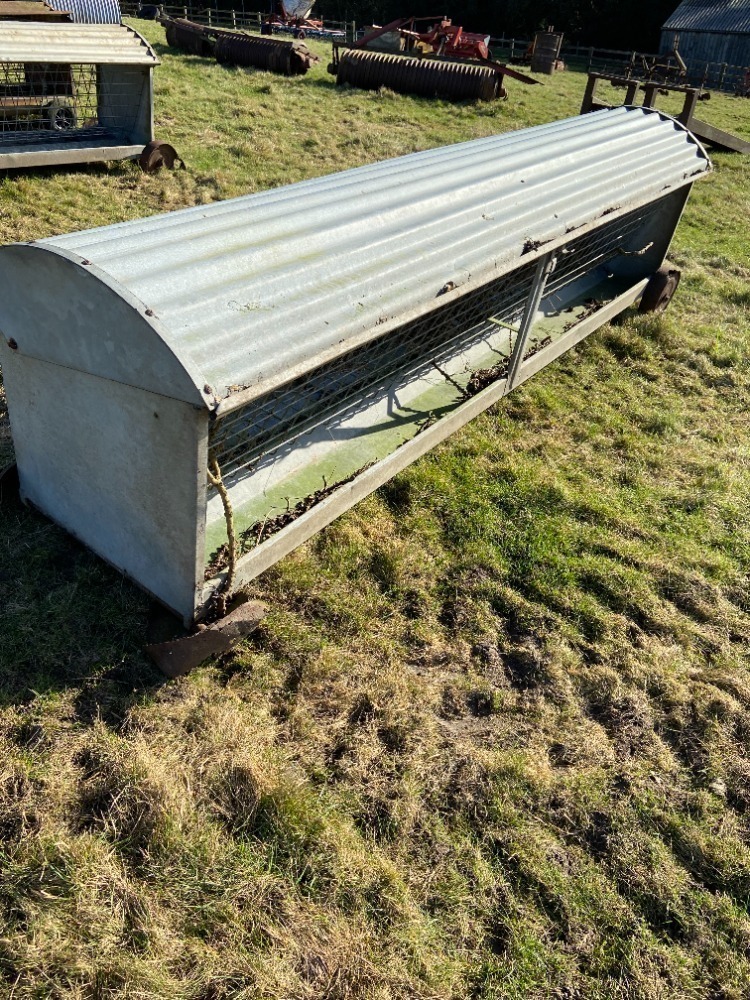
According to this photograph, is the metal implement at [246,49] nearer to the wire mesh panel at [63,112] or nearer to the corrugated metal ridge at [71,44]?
the wire mesh panel at [63,112]

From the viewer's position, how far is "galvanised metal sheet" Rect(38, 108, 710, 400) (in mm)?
2346

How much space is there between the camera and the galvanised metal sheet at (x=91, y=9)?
12422 mm

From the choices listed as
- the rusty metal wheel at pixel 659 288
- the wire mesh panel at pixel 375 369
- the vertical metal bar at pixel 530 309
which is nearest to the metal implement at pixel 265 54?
the rusty metal wheel at pixel 659 288

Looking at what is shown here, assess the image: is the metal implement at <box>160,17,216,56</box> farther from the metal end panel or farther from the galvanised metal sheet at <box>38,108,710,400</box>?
the metal end panel

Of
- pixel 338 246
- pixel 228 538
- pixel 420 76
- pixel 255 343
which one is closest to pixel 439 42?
pixel 420 76

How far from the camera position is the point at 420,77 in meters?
15.2

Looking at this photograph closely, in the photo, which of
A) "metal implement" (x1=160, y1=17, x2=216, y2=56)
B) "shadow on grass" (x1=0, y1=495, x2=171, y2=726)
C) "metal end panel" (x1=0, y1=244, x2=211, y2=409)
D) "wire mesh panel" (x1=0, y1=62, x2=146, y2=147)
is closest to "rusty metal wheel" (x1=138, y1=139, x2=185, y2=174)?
"wire mesh panel" (x1=0, y1=62, x2=146, y2=147)

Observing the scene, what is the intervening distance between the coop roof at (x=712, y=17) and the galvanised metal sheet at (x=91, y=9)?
2717cm

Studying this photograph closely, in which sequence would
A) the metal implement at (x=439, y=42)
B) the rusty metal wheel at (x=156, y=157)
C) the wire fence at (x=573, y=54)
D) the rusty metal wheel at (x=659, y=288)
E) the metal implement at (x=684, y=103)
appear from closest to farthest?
the rusty metal wheel at (x=659, y=288) < the rusty metal wheel at (x=156, y=157) < the metal implement at (x=684, y=103) < the metal implement at (x=439, y=42) < the wire fence at (x=573, y=54)

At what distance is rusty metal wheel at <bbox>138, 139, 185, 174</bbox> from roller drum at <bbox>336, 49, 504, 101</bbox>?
880cm

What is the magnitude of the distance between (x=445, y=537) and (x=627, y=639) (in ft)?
3.52

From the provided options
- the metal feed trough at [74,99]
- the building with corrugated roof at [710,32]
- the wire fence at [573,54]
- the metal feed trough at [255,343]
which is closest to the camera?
the metal feed trough at [255,343]

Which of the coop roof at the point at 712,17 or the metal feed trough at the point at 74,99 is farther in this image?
the coop roof at the point at 712,17

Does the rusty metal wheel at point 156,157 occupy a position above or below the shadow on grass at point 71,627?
above
